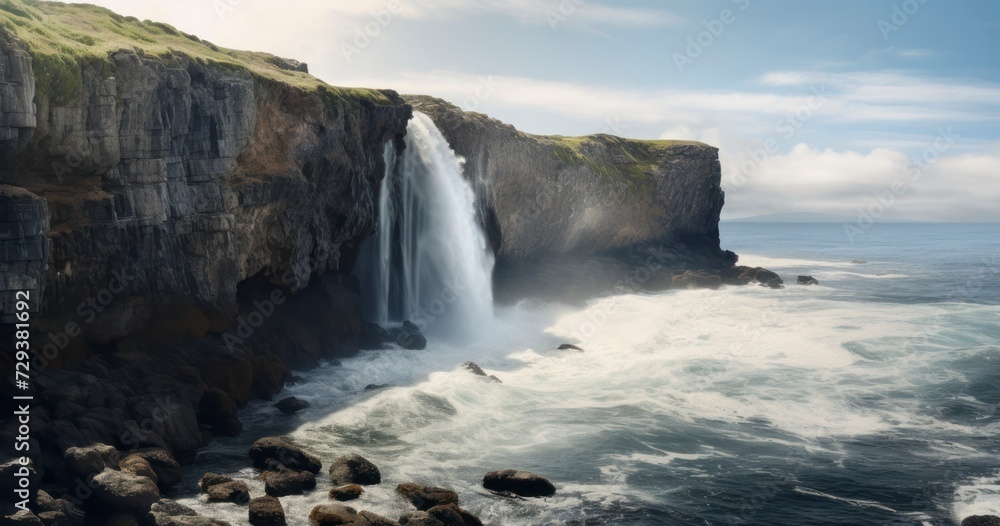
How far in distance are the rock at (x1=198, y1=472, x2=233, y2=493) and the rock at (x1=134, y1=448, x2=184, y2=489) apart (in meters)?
0.79

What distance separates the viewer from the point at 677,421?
3391 centimetres

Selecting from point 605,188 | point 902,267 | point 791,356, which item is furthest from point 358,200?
point 902,267

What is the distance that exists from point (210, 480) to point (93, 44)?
61.2ft

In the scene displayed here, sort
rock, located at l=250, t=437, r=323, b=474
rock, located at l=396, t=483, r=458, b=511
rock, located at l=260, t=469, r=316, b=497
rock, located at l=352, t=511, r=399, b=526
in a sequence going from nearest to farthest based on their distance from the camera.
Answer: rock, located at l=352, t=511, r=399, b=526, rock, located at l=396, t=483, r=458, b=511, rock, located at l=260, t=469, r=316, b=497, rock, located at l=250, t=437, r=323, b=474

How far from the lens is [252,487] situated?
966 inches

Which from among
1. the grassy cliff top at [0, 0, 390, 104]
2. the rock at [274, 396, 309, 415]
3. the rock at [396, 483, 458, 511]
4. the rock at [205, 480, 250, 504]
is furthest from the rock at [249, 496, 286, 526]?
the grassy cliff top at [0, 0, 390, 104]

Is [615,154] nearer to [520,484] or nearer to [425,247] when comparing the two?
[425,247]

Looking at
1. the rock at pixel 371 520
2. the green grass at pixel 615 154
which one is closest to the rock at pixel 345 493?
the rock at pixel 371 520

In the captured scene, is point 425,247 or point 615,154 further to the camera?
point 615,154

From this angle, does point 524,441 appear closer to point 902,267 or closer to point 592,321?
point 592,321

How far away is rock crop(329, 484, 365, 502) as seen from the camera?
23859mm

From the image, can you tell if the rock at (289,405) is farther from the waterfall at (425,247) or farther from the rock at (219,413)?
the waterfall at (425,247)

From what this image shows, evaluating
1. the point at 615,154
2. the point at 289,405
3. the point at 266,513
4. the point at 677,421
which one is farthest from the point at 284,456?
the point at 615,154

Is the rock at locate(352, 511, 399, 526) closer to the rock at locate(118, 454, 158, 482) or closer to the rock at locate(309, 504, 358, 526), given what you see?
the rock at locate(309, 504, 358, 526)
